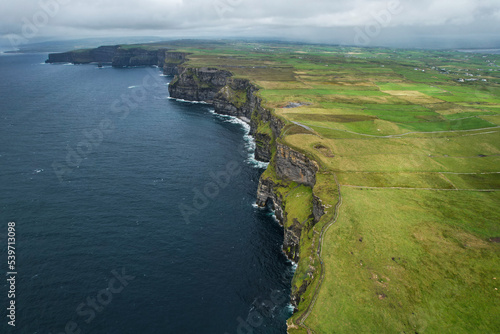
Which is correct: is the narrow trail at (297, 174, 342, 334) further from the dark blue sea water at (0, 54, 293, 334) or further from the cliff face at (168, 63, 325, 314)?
the dark blue sea water at (0, 54, 293, 334)

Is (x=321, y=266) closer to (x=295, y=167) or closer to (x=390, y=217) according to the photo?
(x=390, y=217)

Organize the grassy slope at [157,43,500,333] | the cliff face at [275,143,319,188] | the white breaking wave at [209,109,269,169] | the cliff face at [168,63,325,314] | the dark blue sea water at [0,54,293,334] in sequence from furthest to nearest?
the white breaking wave at [209,109,269,169] < the cliff face at [275,143,319,188] < the cliff face at [168,63,325,314] < the dark blue sea water at [0,54,293,334] < the grassy slope at [157,43,500,333]

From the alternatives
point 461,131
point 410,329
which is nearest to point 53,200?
point 410,329

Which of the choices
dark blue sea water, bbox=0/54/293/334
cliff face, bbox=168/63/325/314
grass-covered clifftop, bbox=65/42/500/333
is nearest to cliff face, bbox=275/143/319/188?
cliff face, bbox=168/63/325/314

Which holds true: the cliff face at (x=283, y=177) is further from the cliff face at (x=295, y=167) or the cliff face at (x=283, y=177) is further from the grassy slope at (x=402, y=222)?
the grassy slope at (x=402, y=222)

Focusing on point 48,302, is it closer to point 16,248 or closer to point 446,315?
point 16,248

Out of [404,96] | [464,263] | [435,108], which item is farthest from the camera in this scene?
[404,96]

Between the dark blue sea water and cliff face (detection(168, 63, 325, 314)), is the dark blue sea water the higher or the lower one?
the lower one

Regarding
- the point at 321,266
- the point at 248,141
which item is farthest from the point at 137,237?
the point at 248,141
